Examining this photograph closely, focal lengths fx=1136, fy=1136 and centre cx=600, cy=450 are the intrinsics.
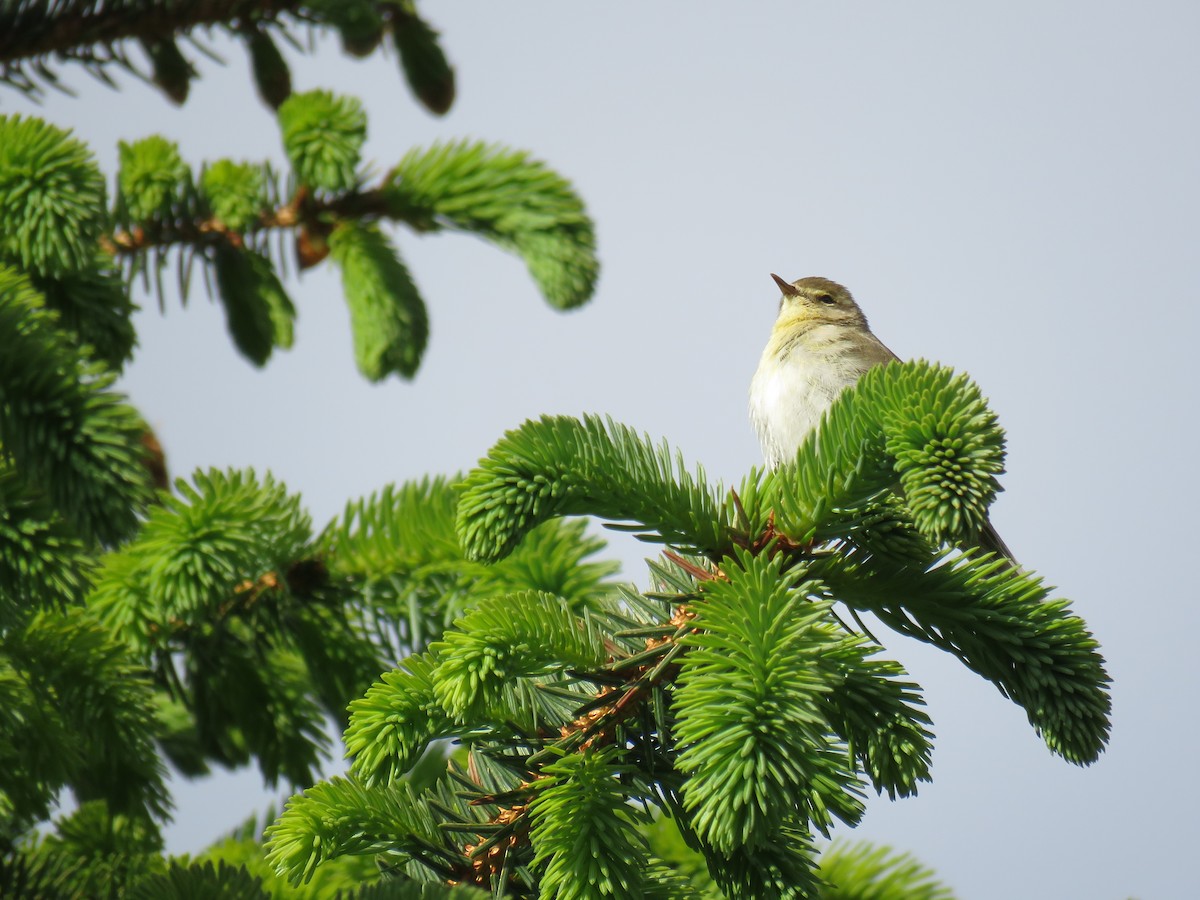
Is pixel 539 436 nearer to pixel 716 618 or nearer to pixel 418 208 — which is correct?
pixel 716 618

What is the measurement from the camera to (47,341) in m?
1.72

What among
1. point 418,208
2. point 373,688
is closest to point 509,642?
point 373,688

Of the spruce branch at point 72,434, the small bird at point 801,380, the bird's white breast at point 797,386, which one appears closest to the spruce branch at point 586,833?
the spruce branch at point 72,434

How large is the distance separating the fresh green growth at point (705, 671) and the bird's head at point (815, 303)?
504 centimetres

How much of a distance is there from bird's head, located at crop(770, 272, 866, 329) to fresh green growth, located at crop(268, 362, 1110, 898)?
5.04m

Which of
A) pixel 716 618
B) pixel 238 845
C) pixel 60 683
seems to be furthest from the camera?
pixel 238 845

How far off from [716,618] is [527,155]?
2.23 metres

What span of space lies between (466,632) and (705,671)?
0.42 m

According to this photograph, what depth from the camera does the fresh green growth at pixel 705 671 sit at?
5.52 feet

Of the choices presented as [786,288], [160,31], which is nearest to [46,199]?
[160,31]

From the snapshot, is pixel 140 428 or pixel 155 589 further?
pixel 155 589

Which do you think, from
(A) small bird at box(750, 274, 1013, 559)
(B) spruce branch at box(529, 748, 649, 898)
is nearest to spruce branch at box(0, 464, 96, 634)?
(B) spruce branch at box(529, 748, 649, 898)

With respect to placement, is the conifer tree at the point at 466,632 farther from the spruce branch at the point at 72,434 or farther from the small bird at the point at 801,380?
the small bird at the point at 801,380

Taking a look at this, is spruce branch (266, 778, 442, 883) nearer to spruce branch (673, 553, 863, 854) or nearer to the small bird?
spruce branch (673, 553, 863, 854)
